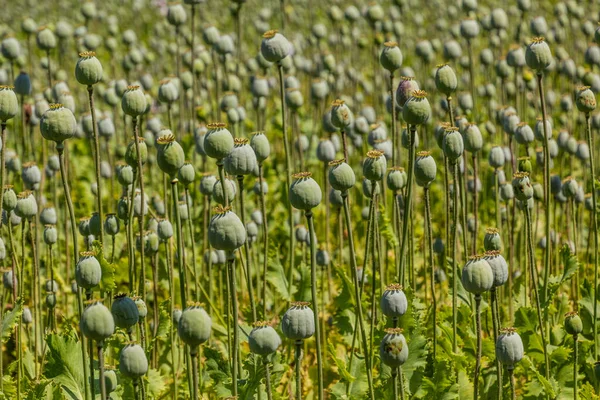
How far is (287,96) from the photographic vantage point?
496 cm

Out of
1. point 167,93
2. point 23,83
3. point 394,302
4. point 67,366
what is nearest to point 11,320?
point 67,366

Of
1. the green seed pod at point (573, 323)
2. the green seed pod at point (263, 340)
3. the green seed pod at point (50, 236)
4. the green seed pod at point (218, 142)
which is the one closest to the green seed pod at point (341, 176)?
the green seed pod at point (218, 142)

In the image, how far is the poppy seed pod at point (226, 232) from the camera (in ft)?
7.70

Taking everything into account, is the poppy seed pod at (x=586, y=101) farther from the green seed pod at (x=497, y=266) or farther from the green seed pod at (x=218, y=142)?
the green seed pod at (x=218, y=142)

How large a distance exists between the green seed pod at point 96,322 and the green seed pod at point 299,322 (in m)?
0.57

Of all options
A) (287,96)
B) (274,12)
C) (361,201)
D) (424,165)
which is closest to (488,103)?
(361,201)

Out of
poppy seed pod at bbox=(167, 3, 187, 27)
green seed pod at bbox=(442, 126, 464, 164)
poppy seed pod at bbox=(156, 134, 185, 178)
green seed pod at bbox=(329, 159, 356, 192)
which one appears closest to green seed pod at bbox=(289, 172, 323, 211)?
green seed pod at bbox=(329, 159, 356, 192)

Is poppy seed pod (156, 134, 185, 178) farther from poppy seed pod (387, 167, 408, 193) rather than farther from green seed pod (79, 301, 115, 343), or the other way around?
poppy seed pod (387, 167, 408, 193)

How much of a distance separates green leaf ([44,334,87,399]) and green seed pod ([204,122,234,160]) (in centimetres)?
92

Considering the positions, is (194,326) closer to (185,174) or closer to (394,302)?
(394,302)

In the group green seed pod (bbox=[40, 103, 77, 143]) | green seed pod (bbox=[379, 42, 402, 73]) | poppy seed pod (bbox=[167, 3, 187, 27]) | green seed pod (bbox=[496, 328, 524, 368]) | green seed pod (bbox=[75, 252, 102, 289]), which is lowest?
green seed pod (bbox=[496, 328, 524, 368])

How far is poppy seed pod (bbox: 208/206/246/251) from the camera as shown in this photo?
7.70 feet

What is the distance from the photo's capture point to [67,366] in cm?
302

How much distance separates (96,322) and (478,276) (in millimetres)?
1164
